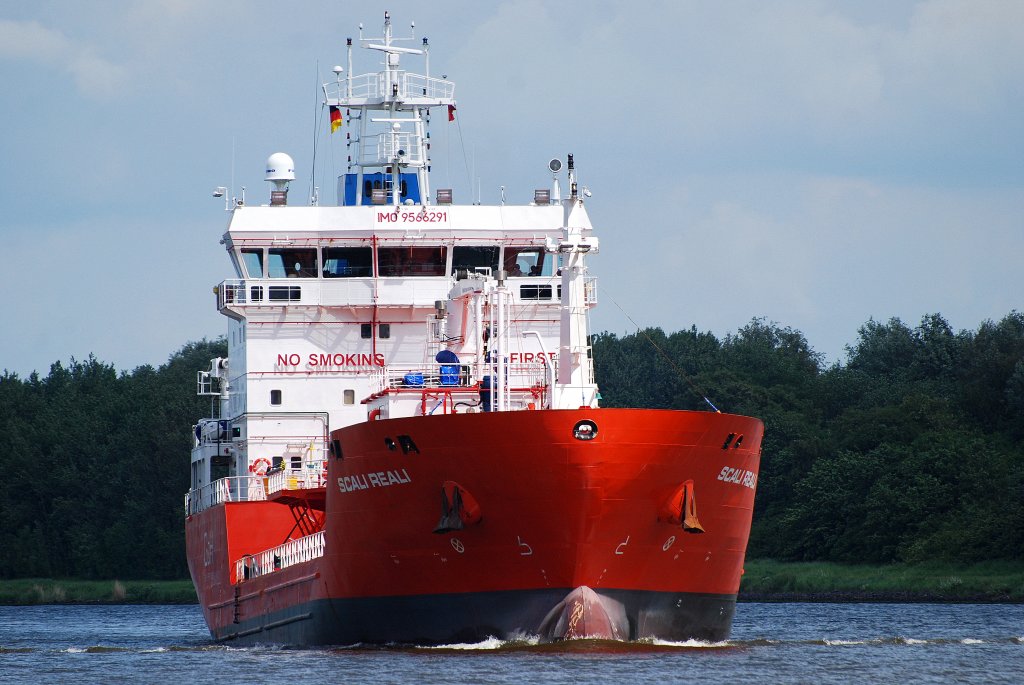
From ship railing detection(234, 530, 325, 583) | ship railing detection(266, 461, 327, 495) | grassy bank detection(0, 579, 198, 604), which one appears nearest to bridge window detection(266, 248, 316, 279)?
ship railing detection(266, 461, 327, 495)

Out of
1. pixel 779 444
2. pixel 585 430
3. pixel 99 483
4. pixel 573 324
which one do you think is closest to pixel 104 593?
pixel 99 483

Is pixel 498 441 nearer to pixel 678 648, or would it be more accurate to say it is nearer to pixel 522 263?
pixel 678 648

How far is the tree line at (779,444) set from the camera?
66.5 metres

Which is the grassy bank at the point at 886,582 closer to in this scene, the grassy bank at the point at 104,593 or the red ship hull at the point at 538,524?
the grassy bank at the point at 104,593

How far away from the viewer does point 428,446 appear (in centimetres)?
2977

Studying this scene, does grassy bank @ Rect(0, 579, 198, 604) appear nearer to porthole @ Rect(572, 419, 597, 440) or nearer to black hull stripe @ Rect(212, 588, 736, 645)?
black hull stripe @ Rect(212, 588, 736, 645)

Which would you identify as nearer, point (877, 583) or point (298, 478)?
point (298, 478)

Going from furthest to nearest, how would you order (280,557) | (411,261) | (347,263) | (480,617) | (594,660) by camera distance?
1. (347,263)
2. (411,261)
3. (280,557)
4. (480,617)
5. (594,660)

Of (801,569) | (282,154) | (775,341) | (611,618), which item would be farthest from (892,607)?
(775,341)

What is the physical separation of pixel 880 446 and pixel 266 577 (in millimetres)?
39783

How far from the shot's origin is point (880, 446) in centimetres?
7181

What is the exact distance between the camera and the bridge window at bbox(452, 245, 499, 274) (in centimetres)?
4088

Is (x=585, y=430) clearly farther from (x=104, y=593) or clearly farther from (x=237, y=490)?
(x=104, y=593)

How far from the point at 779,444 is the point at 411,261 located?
4489cm
